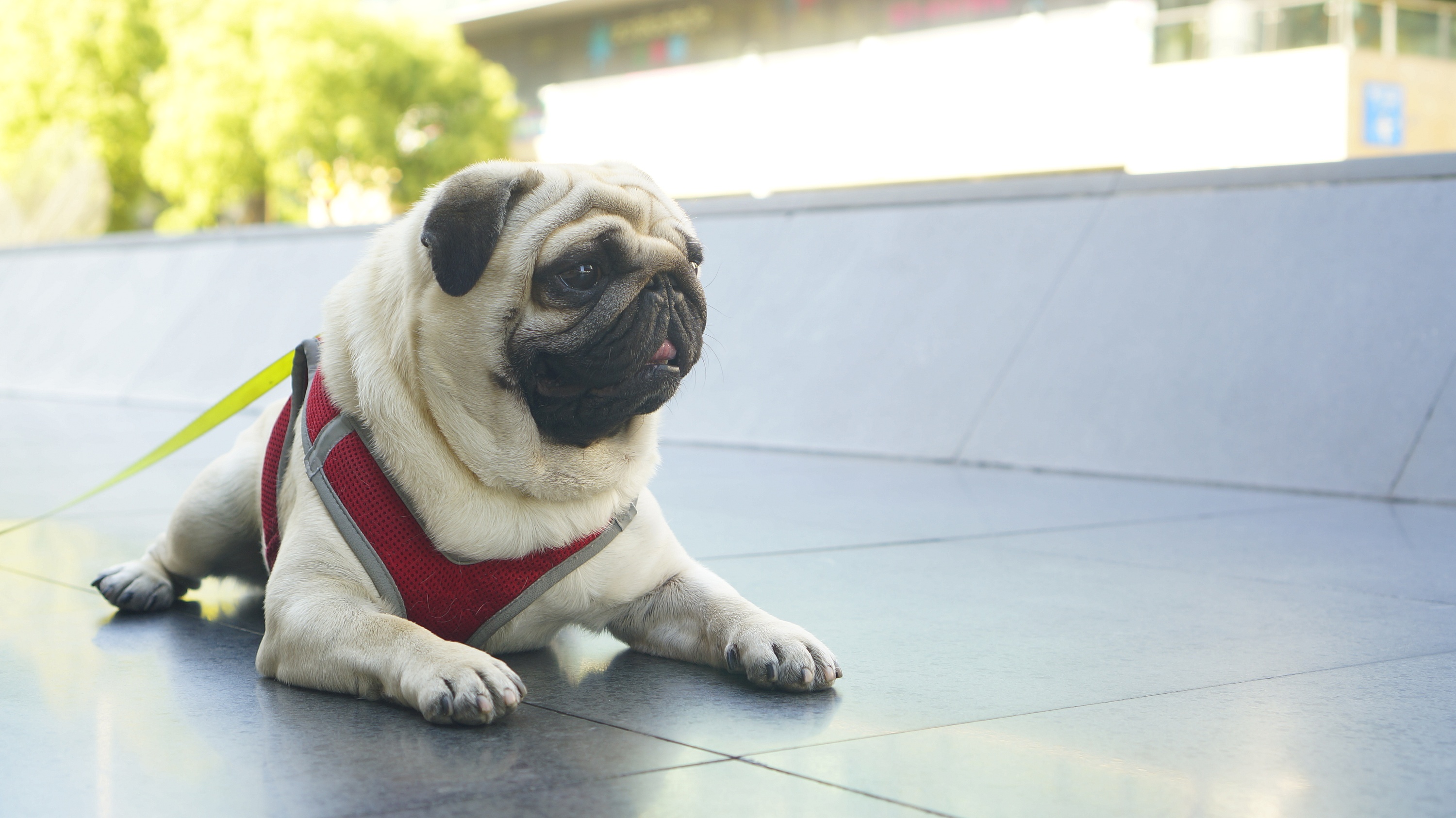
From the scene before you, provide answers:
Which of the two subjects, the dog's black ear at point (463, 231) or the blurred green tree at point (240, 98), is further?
the blurred green tree at point (240, 98)

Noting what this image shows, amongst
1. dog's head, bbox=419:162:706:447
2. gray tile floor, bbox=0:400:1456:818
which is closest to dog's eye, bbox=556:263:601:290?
dog's head, bbox=419:162:706:447

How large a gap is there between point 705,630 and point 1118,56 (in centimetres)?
2913

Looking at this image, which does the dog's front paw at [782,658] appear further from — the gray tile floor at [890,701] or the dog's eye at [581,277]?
the dog's eye at [581,277]

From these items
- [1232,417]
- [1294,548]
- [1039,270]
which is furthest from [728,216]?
[1294,548]

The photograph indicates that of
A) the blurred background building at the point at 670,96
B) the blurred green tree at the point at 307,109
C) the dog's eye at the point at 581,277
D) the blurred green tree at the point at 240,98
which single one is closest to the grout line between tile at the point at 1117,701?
the dog's eye at the point at 581,277

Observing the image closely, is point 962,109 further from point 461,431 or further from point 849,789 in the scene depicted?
point 849,789

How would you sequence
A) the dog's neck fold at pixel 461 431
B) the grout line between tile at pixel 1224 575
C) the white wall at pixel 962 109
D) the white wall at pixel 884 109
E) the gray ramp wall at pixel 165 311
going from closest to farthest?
the dog's neck fold at pixel 461 431 → the grout line between tile at pixel 1224 575 → the gray ramp wall at pixel 165 311 → the white wall at pixel 962 109 → the white wall at pixel 884 109

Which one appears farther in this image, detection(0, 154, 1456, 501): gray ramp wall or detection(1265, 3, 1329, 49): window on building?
detection(1265, 3, 1329, 49): window on building

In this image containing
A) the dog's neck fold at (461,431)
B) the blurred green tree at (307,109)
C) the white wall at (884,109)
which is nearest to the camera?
the dog's neck fold at (461,431)

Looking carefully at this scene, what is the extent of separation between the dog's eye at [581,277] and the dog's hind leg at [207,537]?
1.22 m

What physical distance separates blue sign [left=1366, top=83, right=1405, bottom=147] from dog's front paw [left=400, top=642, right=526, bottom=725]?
23.2 m

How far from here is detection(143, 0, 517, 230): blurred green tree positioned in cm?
3484

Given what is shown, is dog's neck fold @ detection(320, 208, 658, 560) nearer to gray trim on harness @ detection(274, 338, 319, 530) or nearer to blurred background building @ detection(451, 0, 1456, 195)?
gray trim on harness @ detection(274, 338, 319, 530)

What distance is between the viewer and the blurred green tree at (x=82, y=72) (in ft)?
115
